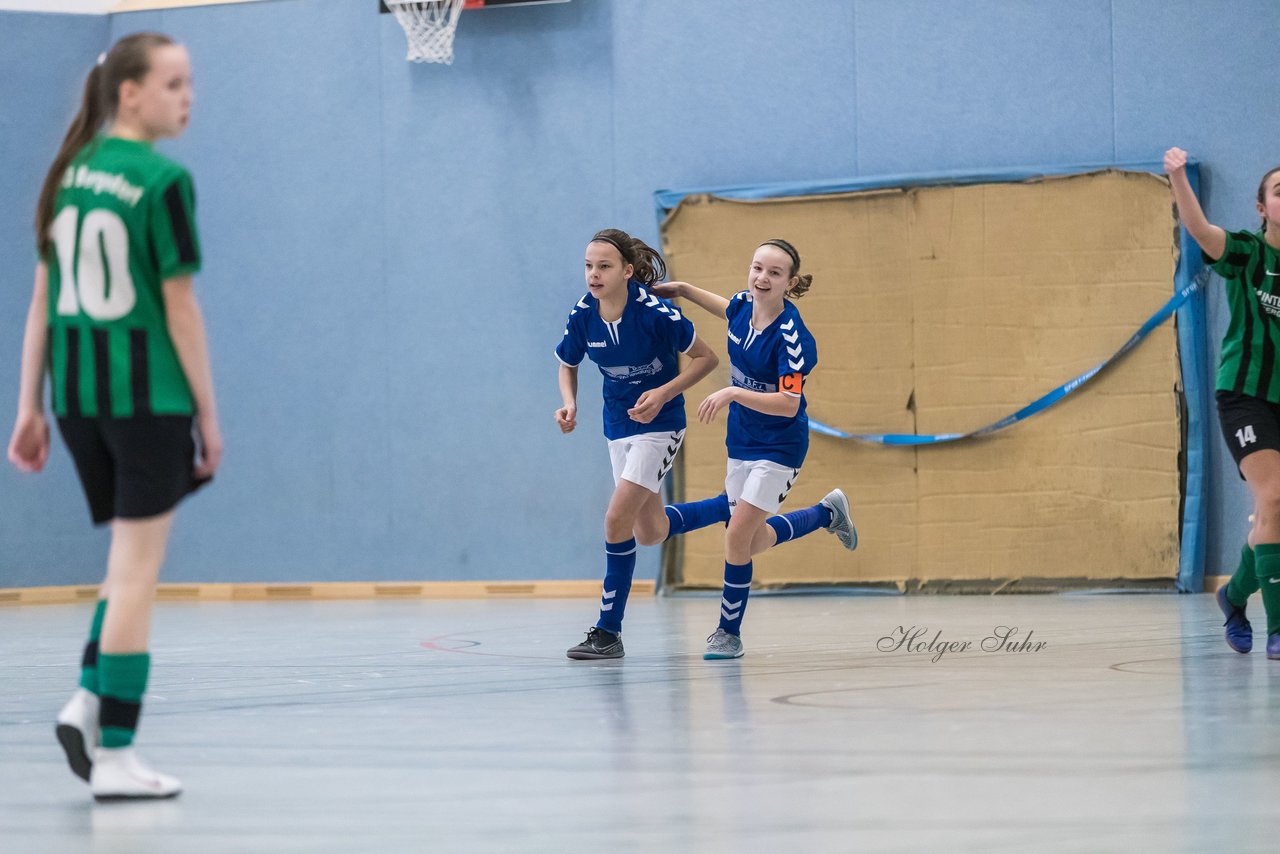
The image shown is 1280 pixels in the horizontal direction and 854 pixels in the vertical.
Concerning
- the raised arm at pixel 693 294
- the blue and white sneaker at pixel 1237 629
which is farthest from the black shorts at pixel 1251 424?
the raised arm at pixel 693 294

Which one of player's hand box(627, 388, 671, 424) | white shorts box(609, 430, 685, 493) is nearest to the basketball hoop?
white shorts box(609, 430, 685, 493)

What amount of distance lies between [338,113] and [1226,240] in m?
7.18

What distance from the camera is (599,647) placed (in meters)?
5.74

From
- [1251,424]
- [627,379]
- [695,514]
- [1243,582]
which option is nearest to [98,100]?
[627,379]

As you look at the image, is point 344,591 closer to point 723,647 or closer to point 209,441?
point 723,647

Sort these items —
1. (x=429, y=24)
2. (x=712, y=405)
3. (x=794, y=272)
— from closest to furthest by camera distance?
(x=712, y=405) < (x=794, y=272) < (x=429, y=24)

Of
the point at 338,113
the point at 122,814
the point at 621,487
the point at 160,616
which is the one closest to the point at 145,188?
the point at 122,814

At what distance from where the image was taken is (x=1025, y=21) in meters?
9.41

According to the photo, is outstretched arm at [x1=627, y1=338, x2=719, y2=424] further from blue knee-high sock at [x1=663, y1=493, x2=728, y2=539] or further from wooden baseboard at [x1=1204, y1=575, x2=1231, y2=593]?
wooden baseboard at [x1=1204, y1=575, x2=1231, y2=593]

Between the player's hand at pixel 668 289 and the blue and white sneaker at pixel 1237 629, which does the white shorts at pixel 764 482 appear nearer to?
the player's hand at pixel 668 289

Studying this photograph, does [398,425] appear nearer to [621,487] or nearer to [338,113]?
[338,113]

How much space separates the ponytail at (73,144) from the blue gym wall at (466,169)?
7019 mm

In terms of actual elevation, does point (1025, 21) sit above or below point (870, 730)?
above

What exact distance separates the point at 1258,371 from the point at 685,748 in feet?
8.74
